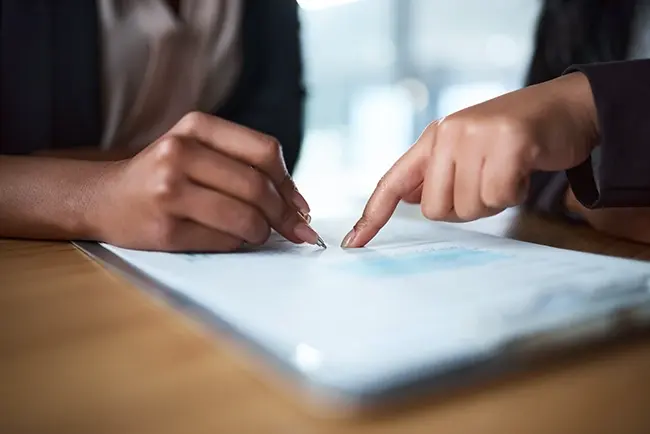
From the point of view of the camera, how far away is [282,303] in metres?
0.30

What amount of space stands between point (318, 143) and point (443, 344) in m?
3.03

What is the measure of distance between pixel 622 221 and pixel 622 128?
0.45 ft

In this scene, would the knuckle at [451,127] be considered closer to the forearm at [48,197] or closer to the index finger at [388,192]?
the index finger at [388,192]

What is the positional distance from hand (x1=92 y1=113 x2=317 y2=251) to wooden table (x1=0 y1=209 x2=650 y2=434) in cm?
13

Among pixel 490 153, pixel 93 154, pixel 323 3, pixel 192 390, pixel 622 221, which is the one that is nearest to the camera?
pixel 192 390

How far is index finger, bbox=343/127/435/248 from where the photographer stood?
1.56ft

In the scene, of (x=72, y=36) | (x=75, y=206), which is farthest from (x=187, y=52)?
(x=75, y=206)

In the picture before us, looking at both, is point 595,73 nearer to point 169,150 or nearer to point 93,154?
point 169,150

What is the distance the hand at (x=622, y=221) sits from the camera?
22.1 inches

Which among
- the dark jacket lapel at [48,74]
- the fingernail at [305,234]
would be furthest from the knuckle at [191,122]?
the dark jacket lapel at [48,74]

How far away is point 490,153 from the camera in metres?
0.43

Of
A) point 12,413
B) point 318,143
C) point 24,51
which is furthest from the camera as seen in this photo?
point 318,143

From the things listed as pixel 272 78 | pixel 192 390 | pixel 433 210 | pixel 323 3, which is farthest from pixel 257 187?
pixel 323 3

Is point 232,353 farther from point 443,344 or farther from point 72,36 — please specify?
point 72,36
